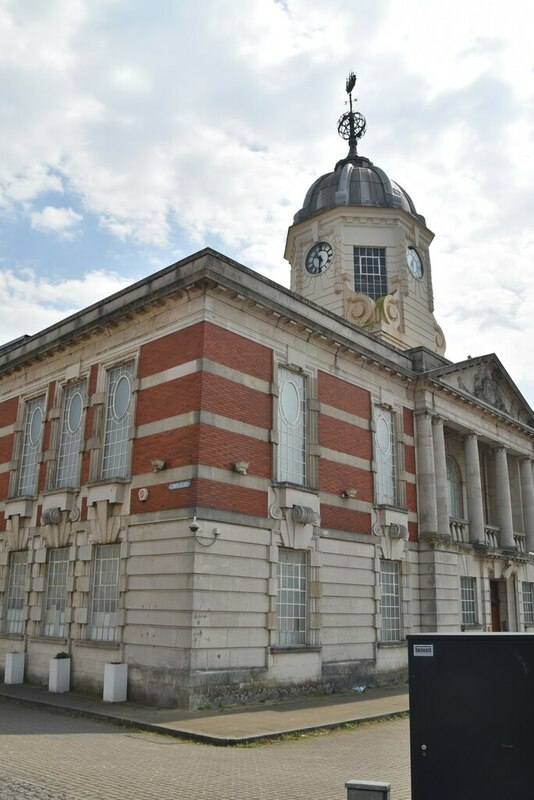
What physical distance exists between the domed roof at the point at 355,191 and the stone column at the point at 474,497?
11.0 m

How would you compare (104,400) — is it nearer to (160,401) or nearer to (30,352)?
(160,401)

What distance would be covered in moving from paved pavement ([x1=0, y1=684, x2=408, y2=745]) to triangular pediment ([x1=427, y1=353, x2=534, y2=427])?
10737mm

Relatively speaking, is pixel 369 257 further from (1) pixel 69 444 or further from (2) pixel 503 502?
(1) pixel 69 444

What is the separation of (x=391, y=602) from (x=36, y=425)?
11.6 m

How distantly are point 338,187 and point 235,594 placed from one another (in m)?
20.1

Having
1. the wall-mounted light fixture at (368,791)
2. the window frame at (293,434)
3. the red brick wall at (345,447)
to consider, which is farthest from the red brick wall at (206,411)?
the wall-mounted light fixture at (368,791)

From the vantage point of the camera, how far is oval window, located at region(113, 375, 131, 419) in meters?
17.7

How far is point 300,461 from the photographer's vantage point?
1794 cm

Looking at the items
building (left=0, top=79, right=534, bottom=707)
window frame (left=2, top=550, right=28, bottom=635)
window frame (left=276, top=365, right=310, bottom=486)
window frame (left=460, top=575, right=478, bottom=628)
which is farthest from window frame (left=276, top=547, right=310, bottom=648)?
window frame (left=460, top=575, right=478, bottom=628)

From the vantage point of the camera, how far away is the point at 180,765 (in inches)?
362

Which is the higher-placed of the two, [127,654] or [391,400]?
[391,400]

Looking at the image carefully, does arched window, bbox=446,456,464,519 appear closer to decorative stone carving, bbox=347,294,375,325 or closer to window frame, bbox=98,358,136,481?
decorative stone carving, bbox=347,294,375,325

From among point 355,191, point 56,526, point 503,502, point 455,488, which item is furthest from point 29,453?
point 355,191

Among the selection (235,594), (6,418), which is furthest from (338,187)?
(235,594)
